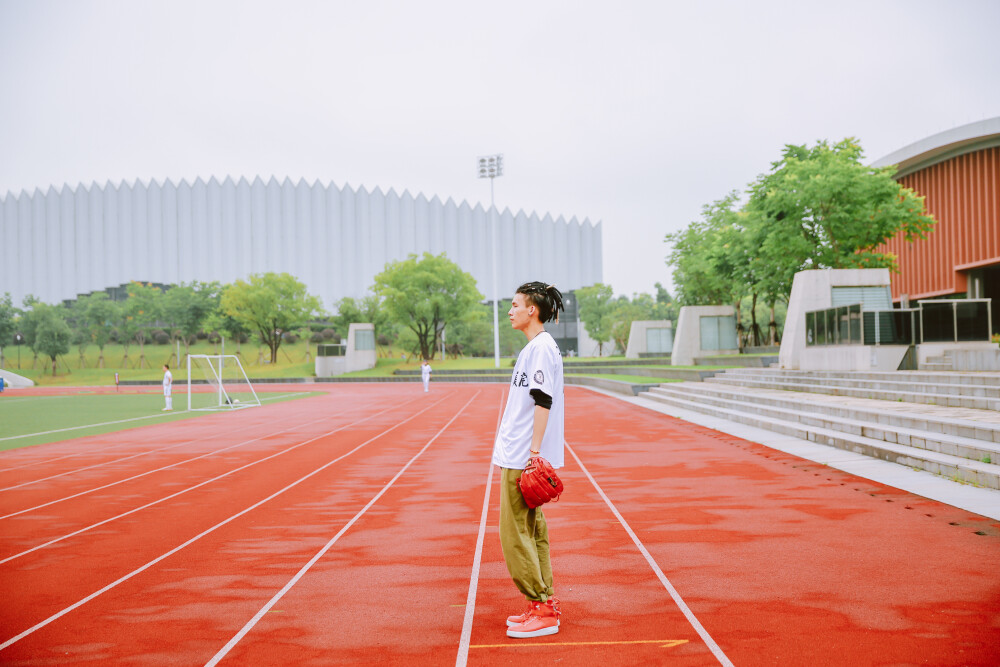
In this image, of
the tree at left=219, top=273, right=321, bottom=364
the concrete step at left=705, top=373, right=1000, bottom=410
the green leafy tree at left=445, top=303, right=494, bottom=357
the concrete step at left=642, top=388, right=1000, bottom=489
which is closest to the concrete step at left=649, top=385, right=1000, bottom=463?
the concrete step at left=642, top=388, right=1000, bottom=489

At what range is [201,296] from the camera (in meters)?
69.7

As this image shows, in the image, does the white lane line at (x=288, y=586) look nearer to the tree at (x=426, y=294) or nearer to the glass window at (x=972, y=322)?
the glass window at (x=972, y=322)

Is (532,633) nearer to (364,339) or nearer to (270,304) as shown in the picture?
(364,339)

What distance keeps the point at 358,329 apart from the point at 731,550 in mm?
55269

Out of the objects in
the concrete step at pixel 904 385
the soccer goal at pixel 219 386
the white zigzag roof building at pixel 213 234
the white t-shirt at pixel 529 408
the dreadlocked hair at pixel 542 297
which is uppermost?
the white zigzag roof building at pixel 213 234

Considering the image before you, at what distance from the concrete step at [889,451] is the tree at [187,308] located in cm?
6239

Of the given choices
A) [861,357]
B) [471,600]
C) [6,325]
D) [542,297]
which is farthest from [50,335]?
[542,297]

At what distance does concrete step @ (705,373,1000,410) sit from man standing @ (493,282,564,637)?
10.7m

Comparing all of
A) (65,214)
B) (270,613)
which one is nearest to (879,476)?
(270,613)

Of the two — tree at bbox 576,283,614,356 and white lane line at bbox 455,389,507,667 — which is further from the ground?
tree at bbox 576,283,614,356

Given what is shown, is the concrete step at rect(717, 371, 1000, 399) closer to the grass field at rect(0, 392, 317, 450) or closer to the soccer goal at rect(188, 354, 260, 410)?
the soccer goal at rect(188, 354, 260, 410)

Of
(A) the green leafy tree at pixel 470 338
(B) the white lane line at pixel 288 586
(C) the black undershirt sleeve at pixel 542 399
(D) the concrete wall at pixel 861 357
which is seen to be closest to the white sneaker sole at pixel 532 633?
(C) the black undershirt sleeve at pixel 542 399

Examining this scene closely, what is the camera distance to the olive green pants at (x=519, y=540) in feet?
12.7

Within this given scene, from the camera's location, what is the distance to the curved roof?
37225 millimetres
